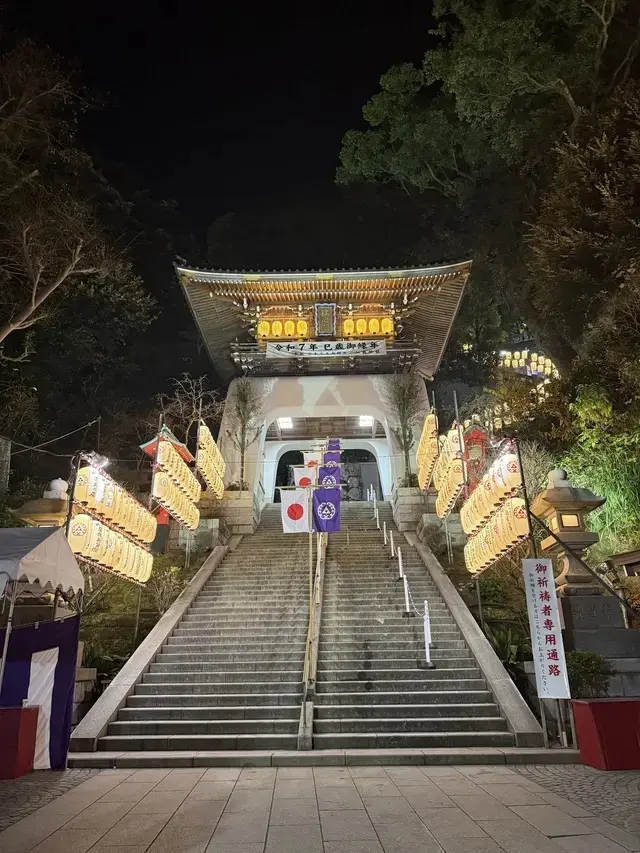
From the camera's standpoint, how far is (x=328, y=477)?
14.2 m

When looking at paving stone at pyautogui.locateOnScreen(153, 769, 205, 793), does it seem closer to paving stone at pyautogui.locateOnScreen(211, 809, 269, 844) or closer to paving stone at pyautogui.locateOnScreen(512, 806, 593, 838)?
paving stone at pyautogui.locateOnScreen(211, 809, 269, 844)

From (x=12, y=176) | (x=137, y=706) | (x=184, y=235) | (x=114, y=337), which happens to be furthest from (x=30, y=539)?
(x=184, y=235)

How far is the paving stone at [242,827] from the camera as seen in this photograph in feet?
14.6

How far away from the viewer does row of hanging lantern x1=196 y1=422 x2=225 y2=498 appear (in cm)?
1578

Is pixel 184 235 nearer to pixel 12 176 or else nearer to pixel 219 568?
pixel 12 176

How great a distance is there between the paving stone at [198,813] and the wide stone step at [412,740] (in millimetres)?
2537

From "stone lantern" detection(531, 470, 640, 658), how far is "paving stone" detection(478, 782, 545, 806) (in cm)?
321

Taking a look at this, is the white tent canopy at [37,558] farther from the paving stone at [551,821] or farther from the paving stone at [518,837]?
the paving stone at [551,821]

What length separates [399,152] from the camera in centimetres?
2862

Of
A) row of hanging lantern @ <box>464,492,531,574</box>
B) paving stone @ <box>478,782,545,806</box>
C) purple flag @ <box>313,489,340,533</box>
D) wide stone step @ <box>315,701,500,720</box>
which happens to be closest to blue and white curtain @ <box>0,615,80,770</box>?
wide stone step @ <box>315,701,500,720</box>

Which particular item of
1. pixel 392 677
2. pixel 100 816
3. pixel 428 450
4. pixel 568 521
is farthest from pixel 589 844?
pixel 428 450

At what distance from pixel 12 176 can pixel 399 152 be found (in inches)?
832

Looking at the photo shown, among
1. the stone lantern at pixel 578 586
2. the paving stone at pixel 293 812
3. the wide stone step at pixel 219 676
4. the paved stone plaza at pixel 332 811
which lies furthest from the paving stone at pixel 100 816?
the stone lantern at pixel 578 586

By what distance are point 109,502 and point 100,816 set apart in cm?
643
